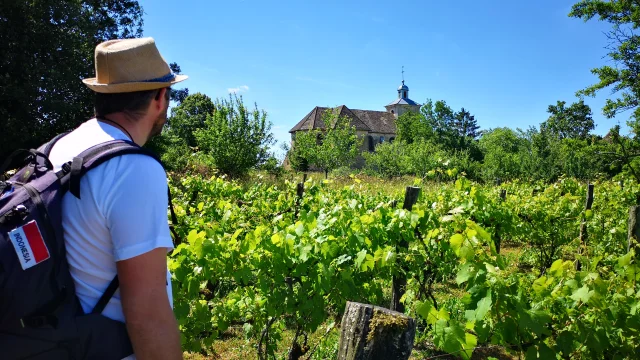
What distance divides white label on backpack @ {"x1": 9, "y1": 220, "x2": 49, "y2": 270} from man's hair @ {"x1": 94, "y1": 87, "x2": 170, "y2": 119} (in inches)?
16.7

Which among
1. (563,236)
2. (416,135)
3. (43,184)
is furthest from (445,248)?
(416,135)

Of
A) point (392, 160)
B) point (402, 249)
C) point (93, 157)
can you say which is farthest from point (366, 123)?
point (93, 157)

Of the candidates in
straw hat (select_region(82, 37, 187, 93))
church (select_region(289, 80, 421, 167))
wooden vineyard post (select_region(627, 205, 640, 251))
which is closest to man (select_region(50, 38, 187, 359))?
straw hat (select_region(82, 37, 187, 93))

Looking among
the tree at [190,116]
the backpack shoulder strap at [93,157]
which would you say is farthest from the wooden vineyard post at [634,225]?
the tree at [190,116]

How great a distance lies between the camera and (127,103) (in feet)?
4.50

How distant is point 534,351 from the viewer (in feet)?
5.94

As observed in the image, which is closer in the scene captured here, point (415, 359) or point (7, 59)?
point (415, 359)

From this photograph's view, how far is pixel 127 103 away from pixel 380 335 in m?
1.16

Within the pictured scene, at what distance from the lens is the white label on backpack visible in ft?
3.53

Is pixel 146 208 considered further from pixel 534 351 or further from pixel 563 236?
pixel 563 236

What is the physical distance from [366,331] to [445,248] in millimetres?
1262

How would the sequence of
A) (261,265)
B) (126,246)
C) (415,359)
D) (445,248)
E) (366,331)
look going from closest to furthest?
1. (126,246)
2. (366,331)
3. (261,265)
4. (445,248)
5. (415,359)

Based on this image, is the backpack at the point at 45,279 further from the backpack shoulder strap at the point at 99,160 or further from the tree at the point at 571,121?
the tree at the point at 571,121

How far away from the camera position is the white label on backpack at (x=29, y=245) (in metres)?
1.08
